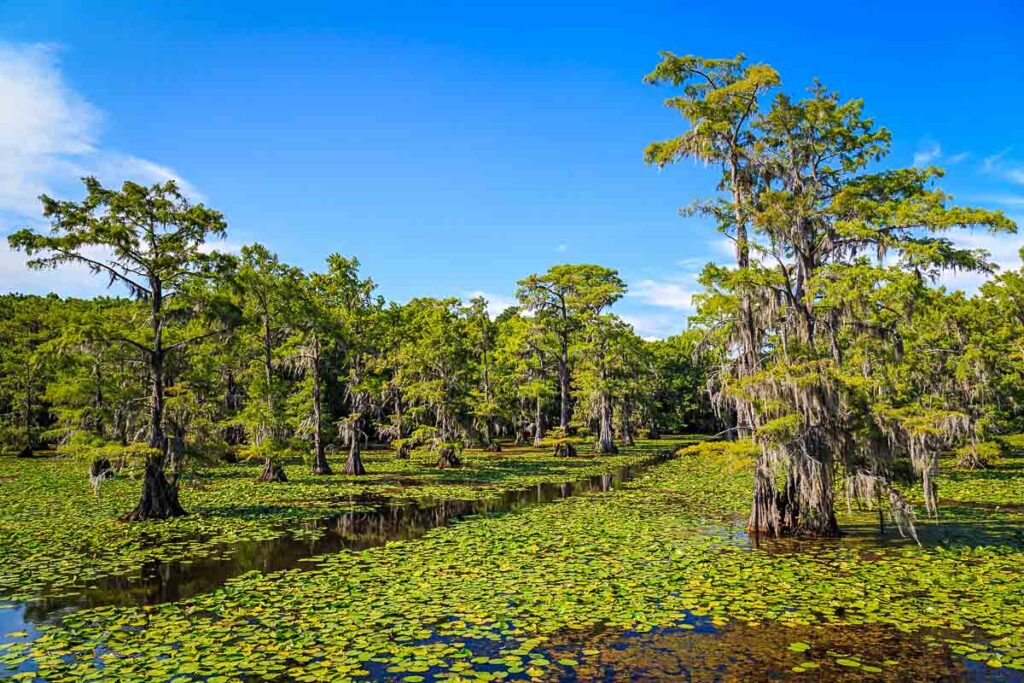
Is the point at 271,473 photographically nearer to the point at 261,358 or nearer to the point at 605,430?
the point at 261,358

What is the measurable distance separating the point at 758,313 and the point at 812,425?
3.09 m

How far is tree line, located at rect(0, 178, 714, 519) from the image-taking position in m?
18.1

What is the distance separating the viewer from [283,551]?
14359 millimetres

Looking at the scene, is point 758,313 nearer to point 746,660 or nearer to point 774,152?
point 774,152

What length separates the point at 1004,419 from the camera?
3067 centimetres

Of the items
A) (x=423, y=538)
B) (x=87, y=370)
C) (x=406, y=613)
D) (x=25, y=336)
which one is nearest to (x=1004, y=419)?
(x=423, y=538)

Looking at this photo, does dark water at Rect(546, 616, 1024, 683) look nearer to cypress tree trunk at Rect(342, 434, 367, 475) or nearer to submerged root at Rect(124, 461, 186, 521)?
submerged root at Rect(124, 461, 186, 521)

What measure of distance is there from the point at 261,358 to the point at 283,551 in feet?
57.7

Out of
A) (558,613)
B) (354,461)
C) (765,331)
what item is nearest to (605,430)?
(354,461)

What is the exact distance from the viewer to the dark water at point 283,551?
1049 centimetres

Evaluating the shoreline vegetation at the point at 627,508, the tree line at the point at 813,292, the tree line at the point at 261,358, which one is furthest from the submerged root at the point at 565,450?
the tree line at the point at 813,292

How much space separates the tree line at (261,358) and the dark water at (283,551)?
5.06 m

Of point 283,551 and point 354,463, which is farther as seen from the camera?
point 354,463

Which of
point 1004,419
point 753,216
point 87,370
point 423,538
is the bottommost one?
point 423,538
